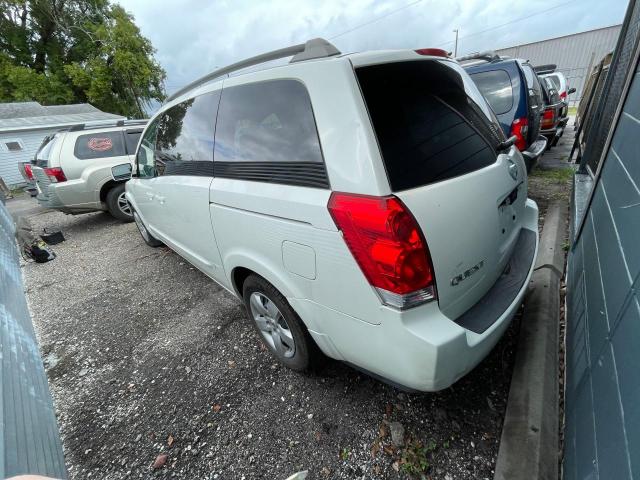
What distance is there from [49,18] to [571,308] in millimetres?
37703

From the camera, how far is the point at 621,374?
3.44 feet

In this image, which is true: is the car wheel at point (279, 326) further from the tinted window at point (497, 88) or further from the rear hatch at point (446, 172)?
the tinted window at point (497, 88)

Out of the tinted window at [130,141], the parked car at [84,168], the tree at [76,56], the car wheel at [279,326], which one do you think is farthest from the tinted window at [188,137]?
the tree at [76,56]

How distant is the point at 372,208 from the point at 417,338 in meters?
0.58

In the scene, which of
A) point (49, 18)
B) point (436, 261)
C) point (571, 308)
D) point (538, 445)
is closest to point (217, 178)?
point (436, 261)

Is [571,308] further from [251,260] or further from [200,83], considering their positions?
[200,83]

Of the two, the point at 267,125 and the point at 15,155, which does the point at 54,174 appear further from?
the point at 15,155

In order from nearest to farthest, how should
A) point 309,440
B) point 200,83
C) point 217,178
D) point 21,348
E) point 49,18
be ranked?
point 21,348, point 309,440, point 217,178, point 200,83, point 49,18

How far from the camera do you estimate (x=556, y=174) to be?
19.0ft

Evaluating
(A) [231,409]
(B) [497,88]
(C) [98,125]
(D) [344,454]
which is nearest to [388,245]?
(D) [344,454]

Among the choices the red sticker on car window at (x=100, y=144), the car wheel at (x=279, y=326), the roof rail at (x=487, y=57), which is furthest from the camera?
the red sticker on car window at (x=100, y=144)

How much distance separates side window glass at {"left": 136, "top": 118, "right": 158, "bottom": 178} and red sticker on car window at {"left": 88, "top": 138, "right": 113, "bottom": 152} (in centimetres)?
353

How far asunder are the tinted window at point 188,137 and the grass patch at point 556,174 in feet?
19.2

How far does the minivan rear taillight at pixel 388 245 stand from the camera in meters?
1.25
